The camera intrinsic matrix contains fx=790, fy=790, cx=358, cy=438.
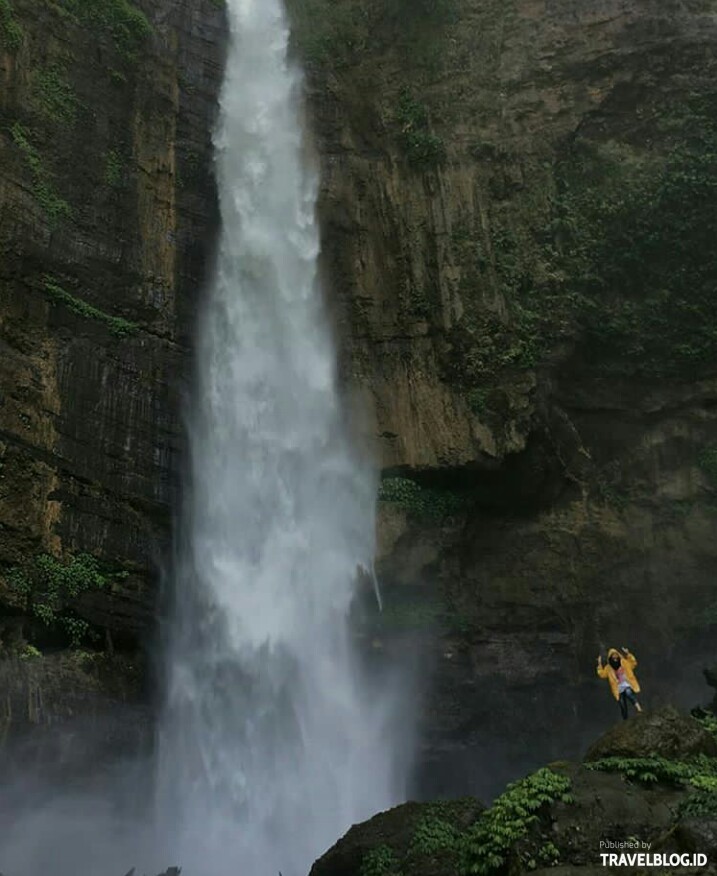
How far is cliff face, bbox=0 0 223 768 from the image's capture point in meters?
12.5

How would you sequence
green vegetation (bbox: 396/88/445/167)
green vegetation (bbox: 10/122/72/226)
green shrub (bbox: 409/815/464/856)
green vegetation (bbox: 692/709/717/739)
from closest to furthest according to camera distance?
1. green shrub (bbox: 409/815/464/856)
2. green vegetation (bbox: 692/709/717/739)
3. green vegetation (bbox: 10/122/72/226)
4. green vegetation (bbox: 396/88/445/167)

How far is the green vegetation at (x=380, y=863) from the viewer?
8984mm

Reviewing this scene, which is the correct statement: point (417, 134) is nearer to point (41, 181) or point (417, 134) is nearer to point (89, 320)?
point (41, 181)

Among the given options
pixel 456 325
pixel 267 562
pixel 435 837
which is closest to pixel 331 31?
pixel 456 325

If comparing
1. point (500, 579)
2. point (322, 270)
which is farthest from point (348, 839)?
point (322, 270)

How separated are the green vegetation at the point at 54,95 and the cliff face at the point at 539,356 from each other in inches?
222

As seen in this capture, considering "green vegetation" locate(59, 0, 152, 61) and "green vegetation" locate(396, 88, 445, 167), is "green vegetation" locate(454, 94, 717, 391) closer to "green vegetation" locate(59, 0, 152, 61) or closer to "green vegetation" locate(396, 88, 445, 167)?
"green vegetation" locate(396, 88, 445, 167)

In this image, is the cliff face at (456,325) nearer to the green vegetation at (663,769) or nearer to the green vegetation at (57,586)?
the green vegetation at (57,586)

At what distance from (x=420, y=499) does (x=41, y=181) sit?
9.51m

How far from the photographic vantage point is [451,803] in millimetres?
9969

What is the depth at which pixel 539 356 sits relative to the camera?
1667 cm

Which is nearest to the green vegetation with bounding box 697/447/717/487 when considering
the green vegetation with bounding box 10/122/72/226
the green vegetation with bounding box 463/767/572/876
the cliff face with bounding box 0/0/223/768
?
the green vegetation with bounding box 463/767/572/876

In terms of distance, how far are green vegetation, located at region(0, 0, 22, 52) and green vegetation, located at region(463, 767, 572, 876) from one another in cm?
1546

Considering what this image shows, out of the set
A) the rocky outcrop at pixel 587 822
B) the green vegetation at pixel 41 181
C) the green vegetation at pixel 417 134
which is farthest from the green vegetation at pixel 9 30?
the rocky outcrop at pixel 587 822
